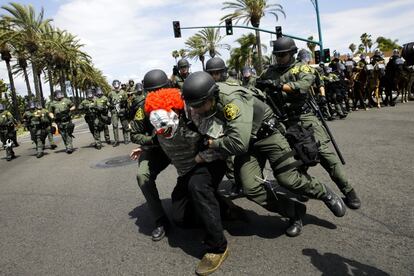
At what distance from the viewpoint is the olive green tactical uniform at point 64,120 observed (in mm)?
11551

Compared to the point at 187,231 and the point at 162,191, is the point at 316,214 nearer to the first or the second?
the point at 187,231

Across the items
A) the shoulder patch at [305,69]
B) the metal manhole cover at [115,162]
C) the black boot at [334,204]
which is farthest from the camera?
the metal manhole cover at [115,162]

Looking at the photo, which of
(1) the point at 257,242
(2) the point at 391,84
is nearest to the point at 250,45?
(2) the point at 391,84

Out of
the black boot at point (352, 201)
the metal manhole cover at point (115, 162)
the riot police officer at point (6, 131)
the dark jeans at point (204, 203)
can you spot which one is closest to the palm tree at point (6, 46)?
the riot police officer at point (6, 131)

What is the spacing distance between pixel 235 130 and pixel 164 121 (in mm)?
623

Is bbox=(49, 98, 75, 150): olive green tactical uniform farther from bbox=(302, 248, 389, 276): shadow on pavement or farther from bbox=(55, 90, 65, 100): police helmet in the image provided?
bbox=(302, 248, 389, 276): shadow on pavement

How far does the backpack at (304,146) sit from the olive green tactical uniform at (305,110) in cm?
61

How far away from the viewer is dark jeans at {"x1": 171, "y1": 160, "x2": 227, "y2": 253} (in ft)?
10.2

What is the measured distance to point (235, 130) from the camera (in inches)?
118

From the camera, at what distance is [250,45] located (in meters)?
42.9

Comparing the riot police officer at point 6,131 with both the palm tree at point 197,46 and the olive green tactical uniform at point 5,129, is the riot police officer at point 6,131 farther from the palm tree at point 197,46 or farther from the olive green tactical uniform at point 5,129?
the palm tree at point 197,46

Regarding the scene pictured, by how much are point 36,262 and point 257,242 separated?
2172 millimetres

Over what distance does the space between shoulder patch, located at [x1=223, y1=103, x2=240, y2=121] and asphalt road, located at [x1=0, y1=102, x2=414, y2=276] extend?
1248 millimetres

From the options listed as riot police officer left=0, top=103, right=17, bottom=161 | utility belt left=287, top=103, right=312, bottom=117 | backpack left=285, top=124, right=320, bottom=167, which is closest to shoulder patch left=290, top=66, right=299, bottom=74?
utility belt left=287, top=103, right=312, bottom=117
